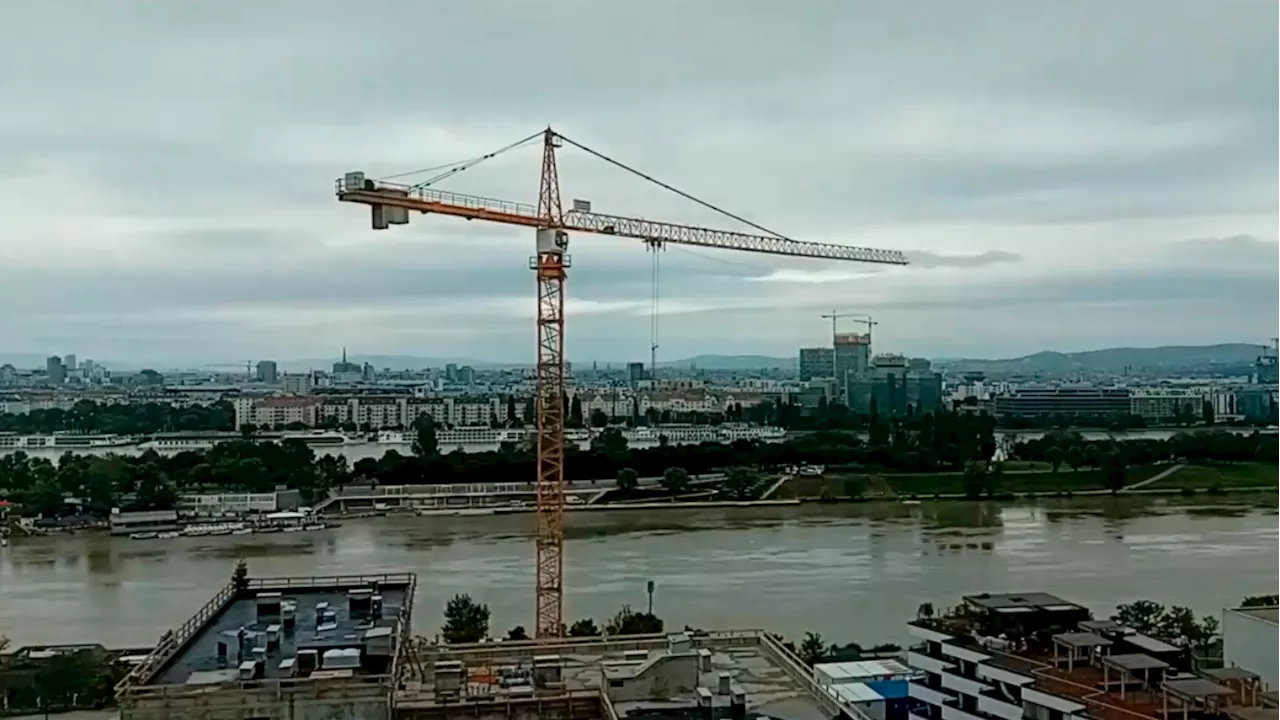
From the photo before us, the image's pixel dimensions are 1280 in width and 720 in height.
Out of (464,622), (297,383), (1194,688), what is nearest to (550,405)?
(464,622)

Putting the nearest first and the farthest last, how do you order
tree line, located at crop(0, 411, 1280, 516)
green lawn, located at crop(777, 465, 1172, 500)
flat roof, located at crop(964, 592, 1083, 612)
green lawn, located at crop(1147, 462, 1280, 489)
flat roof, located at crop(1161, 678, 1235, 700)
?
1. flat roof, located at crop(1161, 678, 1235, 700)
2. flat roof, located at crop(964, 592, 1083, 612)
3. tree line, located at crop(0, 411, 1280, 516)
4. green lawn, located at crop(777, 465, 1172, 500)
5. green lawn, located at crop(1147, 462, 1280, 489)

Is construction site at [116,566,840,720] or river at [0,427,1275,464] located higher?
construction site at [116,566,840,720]

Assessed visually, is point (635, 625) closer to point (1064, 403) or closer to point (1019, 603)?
point (1019, 603)

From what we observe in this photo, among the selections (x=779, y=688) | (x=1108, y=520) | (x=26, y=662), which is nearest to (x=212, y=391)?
(x=1108, y=520)

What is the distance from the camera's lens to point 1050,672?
361 centimetres

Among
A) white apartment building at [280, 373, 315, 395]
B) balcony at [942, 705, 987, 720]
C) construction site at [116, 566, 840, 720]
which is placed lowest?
balcony at [942, 705, 987, 720]

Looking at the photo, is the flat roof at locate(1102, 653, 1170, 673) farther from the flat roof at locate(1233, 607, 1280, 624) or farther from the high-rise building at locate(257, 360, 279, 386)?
the high-rise building at locate(257, 360, 279, 386)

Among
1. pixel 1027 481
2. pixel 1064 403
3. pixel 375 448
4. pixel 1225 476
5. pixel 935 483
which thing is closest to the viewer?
pixel 1027 481

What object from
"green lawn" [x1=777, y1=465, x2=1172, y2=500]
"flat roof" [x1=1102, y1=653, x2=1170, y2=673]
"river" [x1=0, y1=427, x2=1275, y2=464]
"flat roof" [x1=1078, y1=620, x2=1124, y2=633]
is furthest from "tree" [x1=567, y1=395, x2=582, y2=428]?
"flat roof" [x1=1102, y1=653, x2=1170, y2=673]

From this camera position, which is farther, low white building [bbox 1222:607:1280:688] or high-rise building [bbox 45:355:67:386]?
high-rise building [bbox 45:355:67:386]

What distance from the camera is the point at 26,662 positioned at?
568 cm

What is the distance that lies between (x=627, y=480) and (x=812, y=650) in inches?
328

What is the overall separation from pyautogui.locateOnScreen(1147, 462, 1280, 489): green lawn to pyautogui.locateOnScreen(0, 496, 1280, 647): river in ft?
4.43

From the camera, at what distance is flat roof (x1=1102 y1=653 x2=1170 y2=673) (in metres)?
3.39
